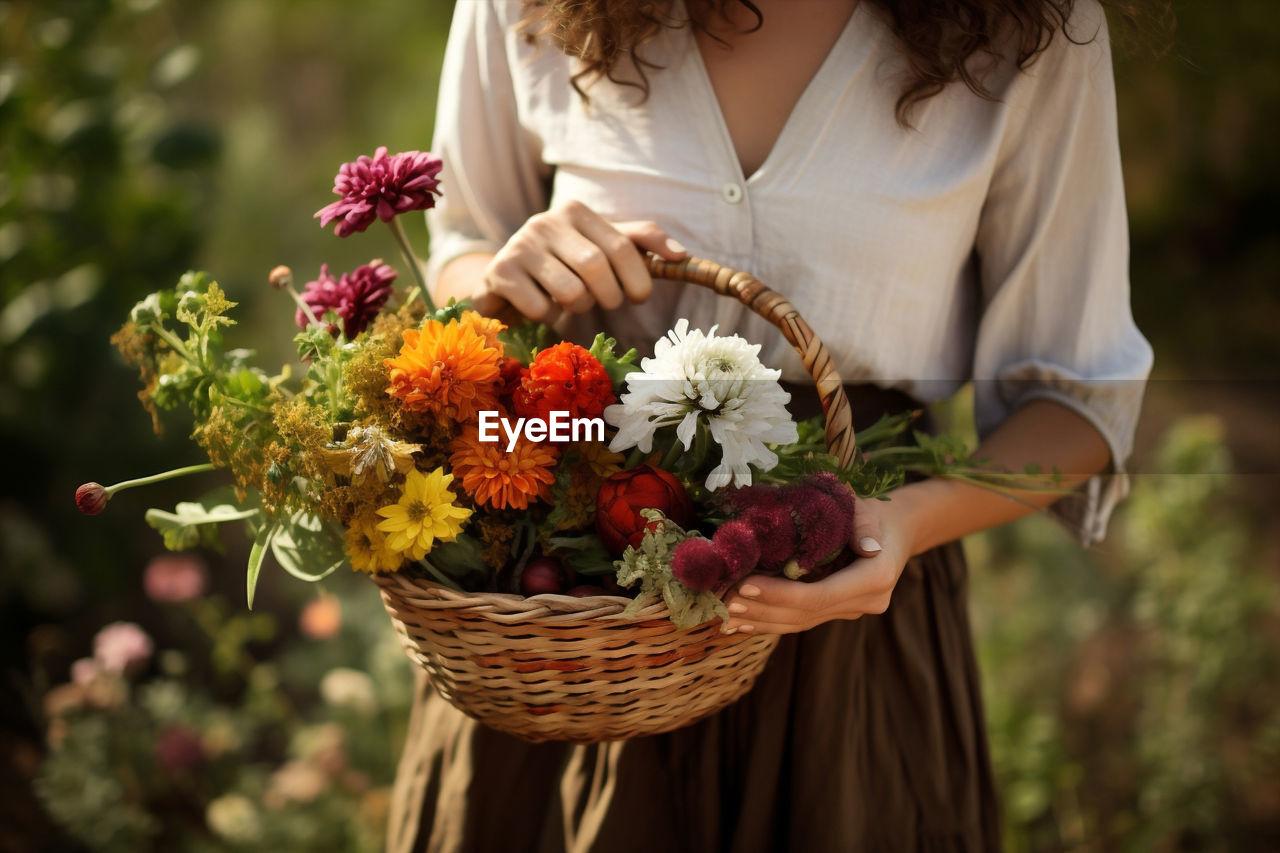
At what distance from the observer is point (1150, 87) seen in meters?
2.96

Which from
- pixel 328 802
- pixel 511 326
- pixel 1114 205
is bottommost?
pixel 328 802

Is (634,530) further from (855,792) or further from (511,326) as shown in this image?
(855,792)

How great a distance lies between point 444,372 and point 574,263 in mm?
168

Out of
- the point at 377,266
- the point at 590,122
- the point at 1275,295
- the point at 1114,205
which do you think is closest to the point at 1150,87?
the point at 1275,295

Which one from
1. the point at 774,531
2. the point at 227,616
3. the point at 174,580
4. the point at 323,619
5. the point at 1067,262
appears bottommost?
the point at 227,616

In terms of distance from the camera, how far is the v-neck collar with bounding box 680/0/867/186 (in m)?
0.82

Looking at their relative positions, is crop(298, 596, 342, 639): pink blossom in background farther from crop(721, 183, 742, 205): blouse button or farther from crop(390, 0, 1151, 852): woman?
crop(721, 183, 742, 205): blouse button

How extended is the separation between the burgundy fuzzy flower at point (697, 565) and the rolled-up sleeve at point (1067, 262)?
1.54ft

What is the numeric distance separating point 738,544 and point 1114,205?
0.52 m

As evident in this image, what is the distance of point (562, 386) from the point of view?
64 centimetres

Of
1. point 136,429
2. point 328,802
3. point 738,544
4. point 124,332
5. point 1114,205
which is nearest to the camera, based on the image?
point 738,544

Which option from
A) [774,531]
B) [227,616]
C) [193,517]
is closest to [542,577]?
[774,531]

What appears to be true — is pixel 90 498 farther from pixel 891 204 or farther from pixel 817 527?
pixel 891 204

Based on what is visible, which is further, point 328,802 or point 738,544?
point 328,802
